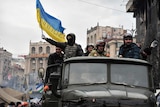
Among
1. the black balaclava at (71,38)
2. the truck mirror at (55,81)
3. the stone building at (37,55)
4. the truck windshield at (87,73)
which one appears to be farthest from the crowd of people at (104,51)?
the stone building at (37,55)

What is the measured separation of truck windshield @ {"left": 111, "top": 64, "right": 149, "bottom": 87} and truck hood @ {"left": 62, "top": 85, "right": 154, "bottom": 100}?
0.16 m

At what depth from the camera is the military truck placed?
6.80m

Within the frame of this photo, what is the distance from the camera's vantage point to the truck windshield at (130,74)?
7.33m

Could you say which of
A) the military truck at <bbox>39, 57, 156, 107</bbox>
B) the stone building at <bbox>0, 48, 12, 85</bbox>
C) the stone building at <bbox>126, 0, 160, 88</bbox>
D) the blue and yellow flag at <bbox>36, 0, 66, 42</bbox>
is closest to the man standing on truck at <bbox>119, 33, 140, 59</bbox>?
the military truck at <bbox>39, 57, 156, 107</bbox>

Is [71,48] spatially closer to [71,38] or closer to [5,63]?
[71,38]

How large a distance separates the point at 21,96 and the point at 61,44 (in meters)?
20.5

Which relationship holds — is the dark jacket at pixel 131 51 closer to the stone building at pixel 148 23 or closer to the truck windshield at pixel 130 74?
the truck windshield at pixel 130 74

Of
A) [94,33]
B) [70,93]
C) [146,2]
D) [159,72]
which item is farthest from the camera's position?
[94,33]

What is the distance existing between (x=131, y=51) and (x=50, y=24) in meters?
5.81

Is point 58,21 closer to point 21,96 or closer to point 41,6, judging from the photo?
point 41,6

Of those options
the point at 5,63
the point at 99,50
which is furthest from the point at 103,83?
the point at 5,63

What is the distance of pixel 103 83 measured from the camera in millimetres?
7199

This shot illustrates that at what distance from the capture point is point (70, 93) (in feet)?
23.7

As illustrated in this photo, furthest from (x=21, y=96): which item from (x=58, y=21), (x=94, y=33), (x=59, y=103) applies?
(x=94, y=33)
